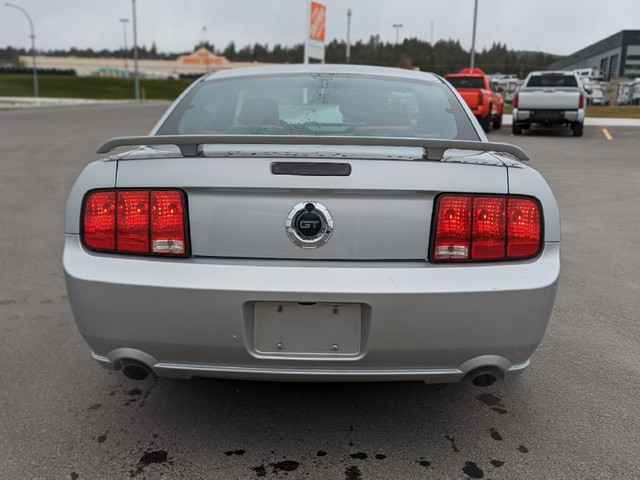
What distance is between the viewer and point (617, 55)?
66562 mm

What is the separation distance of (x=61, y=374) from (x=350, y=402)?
1466 millimetres

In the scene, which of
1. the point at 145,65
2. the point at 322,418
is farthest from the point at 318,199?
the point at 145,65

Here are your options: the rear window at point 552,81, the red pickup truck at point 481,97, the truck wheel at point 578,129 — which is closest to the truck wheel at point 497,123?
the red pickup truck at point 481,97

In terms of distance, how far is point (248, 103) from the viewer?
10.9ft

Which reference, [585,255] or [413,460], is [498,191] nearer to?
[413,460]

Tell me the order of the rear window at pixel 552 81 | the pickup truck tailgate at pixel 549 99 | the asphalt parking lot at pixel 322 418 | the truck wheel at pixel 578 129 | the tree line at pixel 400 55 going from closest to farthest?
1. the asphalt parking lot at pixel 322 418
2. the pickup truck tailgate at pixel 549 99
3. the truck wheel at pixel 578 129
4. the rear window at pixel 552 81
5. the tree line at pixel 400 55

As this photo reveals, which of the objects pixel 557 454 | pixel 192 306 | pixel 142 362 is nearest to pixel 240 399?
pixel 142 362

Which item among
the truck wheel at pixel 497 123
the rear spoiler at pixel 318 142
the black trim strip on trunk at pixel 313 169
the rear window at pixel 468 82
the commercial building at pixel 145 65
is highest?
the commercial building at pixel 145 65

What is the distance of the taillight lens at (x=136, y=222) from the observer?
2186mm

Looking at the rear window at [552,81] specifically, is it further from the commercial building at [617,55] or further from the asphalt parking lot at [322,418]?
the commercial building at [617,55]

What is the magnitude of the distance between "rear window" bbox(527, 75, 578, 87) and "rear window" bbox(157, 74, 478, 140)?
647 inches

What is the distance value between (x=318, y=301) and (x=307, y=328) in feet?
0.41

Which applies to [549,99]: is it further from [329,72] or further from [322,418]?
[322,418]

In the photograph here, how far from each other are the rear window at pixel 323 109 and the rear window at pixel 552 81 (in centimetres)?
1643
